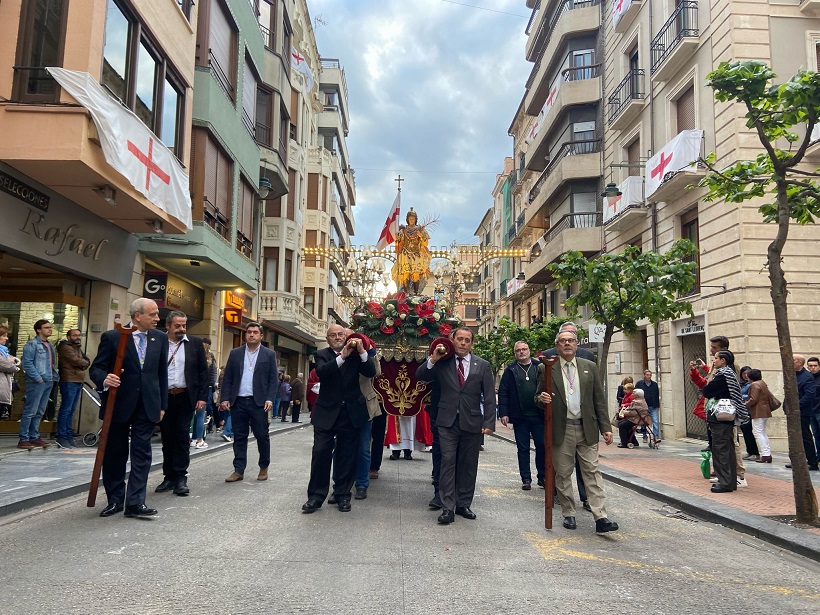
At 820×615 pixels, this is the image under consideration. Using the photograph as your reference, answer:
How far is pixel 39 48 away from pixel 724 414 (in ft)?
37.3

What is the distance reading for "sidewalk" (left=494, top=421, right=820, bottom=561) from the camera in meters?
6.37

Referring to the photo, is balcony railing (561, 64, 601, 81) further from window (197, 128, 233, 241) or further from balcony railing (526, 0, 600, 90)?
window (197, 128, 233, 241)

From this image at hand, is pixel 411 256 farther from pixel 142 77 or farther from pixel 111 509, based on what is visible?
pixel 111 509

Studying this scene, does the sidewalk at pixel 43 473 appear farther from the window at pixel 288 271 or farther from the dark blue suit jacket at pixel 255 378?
the window at pixel 288 271

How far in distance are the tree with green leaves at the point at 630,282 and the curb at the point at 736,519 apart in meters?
4.53

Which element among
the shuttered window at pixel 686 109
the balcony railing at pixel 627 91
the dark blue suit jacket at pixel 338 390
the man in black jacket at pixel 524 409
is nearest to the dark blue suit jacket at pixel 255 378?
the dark blue suit jacket at pixel 338 390

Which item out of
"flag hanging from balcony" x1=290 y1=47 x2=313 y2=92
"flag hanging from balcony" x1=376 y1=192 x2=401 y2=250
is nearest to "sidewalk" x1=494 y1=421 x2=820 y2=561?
"flag hanging from balcony" x1=376 y1=192 x2=401 y2=250

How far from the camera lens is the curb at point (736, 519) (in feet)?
19.5

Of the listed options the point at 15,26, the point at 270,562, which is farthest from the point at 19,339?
the point at 270,562

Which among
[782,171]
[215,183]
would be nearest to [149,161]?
[215,183]

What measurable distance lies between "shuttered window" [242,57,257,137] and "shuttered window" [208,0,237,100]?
925 millimetres

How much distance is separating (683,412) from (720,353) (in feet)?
37.2

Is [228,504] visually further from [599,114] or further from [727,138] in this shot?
[599,114]

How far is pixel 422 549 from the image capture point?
207 inches
